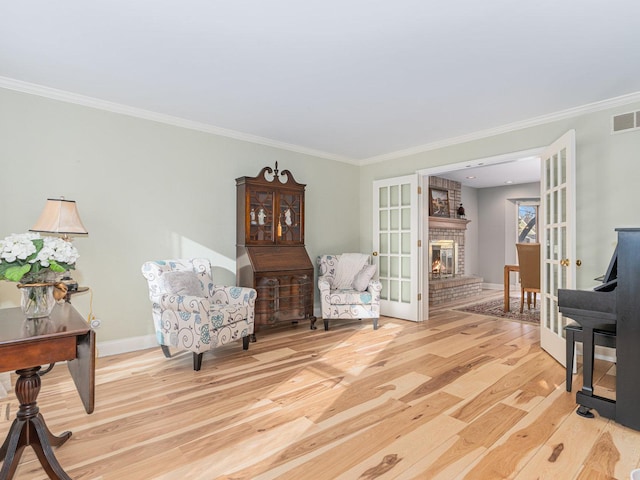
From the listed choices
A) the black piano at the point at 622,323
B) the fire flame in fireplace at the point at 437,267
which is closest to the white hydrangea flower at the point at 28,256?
the black piano at the point at 622,323

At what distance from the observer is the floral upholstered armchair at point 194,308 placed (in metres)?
3.02

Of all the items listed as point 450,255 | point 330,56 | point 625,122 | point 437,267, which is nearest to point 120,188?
point 330,56

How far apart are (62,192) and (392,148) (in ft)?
12.7

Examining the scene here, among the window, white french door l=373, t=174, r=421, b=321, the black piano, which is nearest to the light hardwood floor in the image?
the black piano

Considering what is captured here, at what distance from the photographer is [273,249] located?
4.30 metres

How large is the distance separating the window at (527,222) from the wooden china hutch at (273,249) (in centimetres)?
598

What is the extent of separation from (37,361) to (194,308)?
1.55m

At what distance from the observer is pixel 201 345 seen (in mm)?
2988

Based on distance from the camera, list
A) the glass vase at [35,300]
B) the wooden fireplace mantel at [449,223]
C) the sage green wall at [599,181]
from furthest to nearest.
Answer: the wooden fireplace mantel at [449,223], the sage green wall at [599,181], the glass vase at [35,300]

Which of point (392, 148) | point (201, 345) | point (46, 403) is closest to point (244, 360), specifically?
point (201, 345)

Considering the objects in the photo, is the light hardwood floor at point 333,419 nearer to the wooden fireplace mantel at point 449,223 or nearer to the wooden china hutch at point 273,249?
the wooden china hutch at point 273,249

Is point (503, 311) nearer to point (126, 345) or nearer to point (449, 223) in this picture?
point (449, 223)

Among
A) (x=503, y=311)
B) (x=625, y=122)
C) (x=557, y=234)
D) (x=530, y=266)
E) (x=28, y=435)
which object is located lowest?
(x=503, y=311)

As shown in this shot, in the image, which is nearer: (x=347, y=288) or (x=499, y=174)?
(x=347, y=288)
